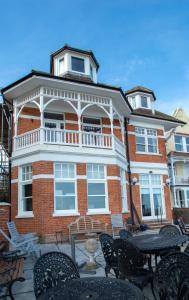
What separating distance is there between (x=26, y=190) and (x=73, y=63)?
8.11 meters

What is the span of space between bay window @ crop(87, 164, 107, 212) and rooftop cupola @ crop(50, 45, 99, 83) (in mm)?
5640

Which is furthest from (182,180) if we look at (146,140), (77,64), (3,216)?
(3,216)

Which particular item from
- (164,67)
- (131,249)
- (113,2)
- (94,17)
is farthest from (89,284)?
(164,67)

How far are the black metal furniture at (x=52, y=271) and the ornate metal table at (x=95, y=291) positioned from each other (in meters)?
0.33

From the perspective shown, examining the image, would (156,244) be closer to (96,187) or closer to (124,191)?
(96,187)

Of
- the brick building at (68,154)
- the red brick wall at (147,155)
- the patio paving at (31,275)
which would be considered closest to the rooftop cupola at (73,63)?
the brick building at (68,154)

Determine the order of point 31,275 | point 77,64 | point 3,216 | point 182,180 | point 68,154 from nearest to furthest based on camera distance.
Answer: point 31,275, point 3,216, point 68,154, point 77,64, point 182,180

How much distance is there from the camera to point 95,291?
254 cm

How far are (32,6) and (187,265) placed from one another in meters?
9.30

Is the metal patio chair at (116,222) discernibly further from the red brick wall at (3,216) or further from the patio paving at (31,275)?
the red brick wall at (3,216)

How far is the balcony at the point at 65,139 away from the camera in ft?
38.3

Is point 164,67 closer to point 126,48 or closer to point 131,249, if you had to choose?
point 126,48

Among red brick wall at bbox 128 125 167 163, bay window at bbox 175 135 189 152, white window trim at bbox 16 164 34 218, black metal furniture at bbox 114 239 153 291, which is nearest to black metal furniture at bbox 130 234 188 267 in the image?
black metal furniture at bbox 114 239 153 291


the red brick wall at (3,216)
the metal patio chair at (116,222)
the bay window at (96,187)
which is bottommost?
the metal patio chair at (116,222)
